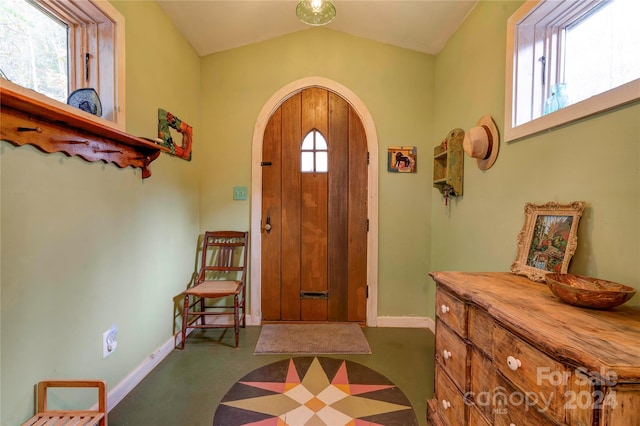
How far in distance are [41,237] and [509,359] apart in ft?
5.89

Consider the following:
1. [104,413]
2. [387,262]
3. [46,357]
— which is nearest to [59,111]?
[46,357]

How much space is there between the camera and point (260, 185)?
8.23 ft

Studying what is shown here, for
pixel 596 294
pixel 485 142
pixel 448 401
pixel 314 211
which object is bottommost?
pixel 448 401

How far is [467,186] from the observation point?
192 centimetres

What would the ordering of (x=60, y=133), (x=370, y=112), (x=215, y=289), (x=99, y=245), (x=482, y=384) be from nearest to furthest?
(x=482, y=384), (x=60, y=133), (x=99, y=245), (x=215, y=289), (x=370, y=112)

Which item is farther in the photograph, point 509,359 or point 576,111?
point 576,111

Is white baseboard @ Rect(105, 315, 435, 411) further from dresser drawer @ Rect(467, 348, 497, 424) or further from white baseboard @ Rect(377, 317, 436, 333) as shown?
dresser drawer @ Rect(467, 348, 497, 424)

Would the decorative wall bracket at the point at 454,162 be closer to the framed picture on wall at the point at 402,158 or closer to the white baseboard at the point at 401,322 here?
the framed picture on wall at the point at 402,158

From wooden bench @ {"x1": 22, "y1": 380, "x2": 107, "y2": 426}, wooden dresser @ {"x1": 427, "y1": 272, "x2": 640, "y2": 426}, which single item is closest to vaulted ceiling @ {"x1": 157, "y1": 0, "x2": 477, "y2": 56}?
wooden dresser @ {"x1": 427, "y1": 272, "x2": 640, "y2": 426}

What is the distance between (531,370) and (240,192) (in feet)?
7.62

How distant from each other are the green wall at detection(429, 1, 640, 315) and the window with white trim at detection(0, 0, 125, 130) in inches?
87.1

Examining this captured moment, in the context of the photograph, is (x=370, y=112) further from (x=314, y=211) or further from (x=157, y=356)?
(x=157, y=356)

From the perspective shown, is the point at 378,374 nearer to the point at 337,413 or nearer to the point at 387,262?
the point at 337,413

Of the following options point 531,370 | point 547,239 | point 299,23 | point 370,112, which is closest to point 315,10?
point 299,23
